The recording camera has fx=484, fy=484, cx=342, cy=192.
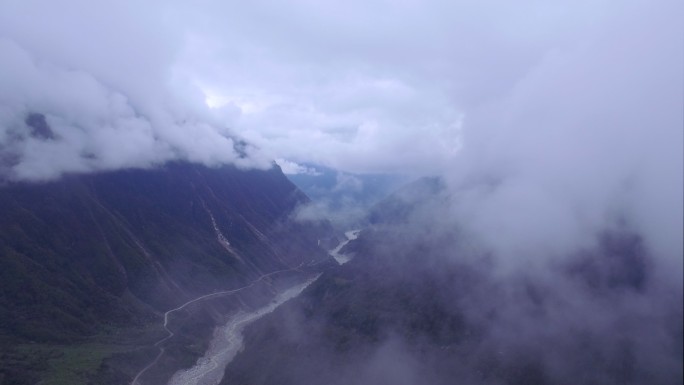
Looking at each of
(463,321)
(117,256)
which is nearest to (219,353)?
(117,256)

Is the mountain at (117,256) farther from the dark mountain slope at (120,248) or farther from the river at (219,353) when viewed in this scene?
the river at (219,353)

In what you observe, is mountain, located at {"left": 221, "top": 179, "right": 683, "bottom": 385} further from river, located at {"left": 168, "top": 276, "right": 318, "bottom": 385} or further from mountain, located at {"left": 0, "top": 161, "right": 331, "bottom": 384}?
mountain, located at {"left": 0, "top": 161, "right": 331, "bottom": 384}

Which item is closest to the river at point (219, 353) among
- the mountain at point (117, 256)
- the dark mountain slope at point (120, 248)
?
the mountain at point (117, 256)

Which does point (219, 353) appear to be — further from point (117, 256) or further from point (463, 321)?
point (463, 321)

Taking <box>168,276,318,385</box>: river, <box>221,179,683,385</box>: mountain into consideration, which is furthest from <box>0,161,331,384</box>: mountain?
<box>221,179,683,385</box>: mountain

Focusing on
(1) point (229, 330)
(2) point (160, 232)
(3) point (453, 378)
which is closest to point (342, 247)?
(2) point (160, 232)

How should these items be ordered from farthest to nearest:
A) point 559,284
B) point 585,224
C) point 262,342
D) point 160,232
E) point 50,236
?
point 160,232
point 50,236
point 262,342
point 559,284
point 585,224

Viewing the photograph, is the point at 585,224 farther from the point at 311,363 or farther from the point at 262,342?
the point at 262,342
